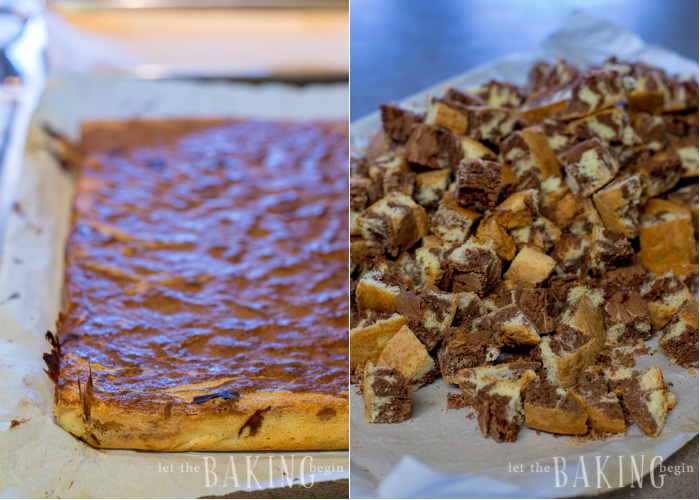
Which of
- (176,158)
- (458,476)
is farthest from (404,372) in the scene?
(176,158)

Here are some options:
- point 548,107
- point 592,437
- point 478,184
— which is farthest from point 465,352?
point 548,107

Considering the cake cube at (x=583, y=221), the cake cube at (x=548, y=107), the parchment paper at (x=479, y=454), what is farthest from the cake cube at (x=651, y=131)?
the parchment paper at (x=479, y=454)

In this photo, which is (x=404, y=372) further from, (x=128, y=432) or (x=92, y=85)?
(x=92, y=85)

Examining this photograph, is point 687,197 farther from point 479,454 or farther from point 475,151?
point 479,454

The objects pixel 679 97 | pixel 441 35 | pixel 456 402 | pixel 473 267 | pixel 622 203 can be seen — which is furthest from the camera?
pixel 441 35

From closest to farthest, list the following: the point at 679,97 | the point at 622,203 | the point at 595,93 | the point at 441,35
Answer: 1. the point at 622,203
2. the point at 595,93
3. the point at 679,97
4. the point at 441,35
